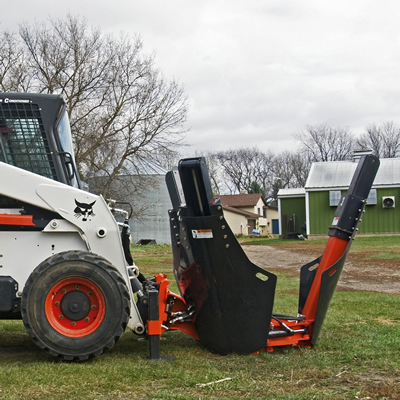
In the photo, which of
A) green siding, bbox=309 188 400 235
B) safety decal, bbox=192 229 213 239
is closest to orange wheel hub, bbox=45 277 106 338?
safety decal, bbox=192 229 213 239

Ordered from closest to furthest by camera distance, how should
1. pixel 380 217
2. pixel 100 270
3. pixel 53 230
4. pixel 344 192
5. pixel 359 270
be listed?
1. pixel 100 270
2. pixel 53 230
3. pixel 359 270
4. pixel 380 217
5. pixel 344 192

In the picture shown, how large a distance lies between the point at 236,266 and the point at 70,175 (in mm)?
1877

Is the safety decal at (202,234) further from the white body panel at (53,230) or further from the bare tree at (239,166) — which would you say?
the bare tree at (239,166)

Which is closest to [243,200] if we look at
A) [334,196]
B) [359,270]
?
[334,196]

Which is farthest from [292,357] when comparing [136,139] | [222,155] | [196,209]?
[222,155]

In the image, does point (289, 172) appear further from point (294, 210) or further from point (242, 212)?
point (294, 210)

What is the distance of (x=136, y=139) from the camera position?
31.2 metres

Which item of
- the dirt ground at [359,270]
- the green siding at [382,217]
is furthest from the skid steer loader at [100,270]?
the green siding at [382,217]

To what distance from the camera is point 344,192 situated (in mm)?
32375

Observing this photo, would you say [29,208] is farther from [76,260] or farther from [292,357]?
[292,357]

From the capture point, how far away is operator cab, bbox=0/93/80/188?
5.23 meters

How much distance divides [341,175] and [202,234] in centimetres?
3037

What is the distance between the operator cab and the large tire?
39.1 inches

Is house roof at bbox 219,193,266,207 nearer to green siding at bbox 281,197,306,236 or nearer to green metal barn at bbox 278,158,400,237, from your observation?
green siding at bbox 281,197,306,236
